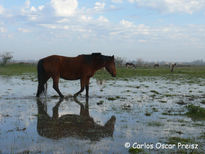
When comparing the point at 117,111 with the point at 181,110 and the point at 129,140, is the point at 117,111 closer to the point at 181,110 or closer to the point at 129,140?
the point at 181,110

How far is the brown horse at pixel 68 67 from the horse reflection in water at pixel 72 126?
11.2ft

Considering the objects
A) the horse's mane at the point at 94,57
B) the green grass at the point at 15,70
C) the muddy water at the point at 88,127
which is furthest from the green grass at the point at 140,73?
the muddy water at the point at 88,127

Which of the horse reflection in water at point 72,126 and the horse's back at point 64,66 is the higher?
the horse's back at point 64,66

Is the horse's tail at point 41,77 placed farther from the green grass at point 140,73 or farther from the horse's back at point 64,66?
the green grass at point 140,73

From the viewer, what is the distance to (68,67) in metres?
11.3

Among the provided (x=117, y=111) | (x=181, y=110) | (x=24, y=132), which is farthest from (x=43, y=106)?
(x=181, y=110)

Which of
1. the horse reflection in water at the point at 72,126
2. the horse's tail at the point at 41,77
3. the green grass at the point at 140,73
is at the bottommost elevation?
the horse reflection in water at the point at 72,126

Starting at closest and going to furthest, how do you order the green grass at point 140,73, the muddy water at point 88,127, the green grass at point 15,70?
the muddy water at point 88,127, the green grass at point 140,73, the green grass at point 15,70

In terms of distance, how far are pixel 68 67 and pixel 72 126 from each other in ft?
17.6

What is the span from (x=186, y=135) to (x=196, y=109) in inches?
107

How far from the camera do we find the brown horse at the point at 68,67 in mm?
11172

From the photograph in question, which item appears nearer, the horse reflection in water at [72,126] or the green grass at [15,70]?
the horse reflection in water at [72,126]

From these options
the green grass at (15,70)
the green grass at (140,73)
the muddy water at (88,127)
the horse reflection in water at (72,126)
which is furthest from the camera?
the green grass at (15,70)

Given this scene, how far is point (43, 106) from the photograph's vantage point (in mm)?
9156
